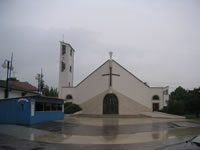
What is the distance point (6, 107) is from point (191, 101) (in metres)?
26.4

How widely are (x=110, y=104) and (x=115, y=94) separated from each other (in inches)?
79.8

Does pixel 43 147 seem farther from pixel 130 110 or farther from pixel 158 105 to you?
pixel 158 105

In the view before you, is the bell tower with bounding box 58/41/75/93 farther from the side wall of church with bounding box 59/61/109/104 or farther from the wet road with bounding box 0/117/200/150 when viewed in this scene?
the wet road with bounding box 0/117/200/150

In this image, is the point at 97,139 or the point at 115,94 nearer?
the point at 97,139

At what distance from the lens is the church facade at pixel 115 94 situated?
111ft

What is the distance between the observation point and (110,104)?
34.4 m

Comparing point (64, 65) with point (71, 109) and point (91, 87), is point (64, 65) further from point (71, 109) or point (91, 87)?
point (71, 109)

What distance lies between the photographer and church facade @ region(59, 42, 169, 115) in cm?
3394

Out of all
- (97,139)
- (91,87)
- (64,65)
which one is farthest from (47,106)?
(64,65)

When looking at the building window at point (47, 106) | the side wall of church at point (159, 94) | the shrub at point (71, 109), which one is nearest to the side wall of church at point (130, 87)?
the side wall of church at point (159, 94)

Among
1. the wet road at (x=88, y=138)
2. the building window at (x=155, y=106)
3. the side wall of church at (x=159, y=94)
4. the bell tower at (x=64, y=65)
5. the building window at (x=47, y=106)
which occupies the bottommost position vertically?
the wet road at (x=88, y=138)

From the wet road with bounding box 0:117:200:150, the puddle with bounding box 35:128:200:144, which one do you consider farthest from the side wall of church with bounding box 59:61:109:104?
the puddle with bounding box 35:128:200:144

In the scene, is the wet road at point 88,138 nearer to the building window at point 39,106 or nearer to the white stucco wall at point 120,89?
the building window at point 39,106

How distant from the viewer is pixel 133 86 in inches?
1371
